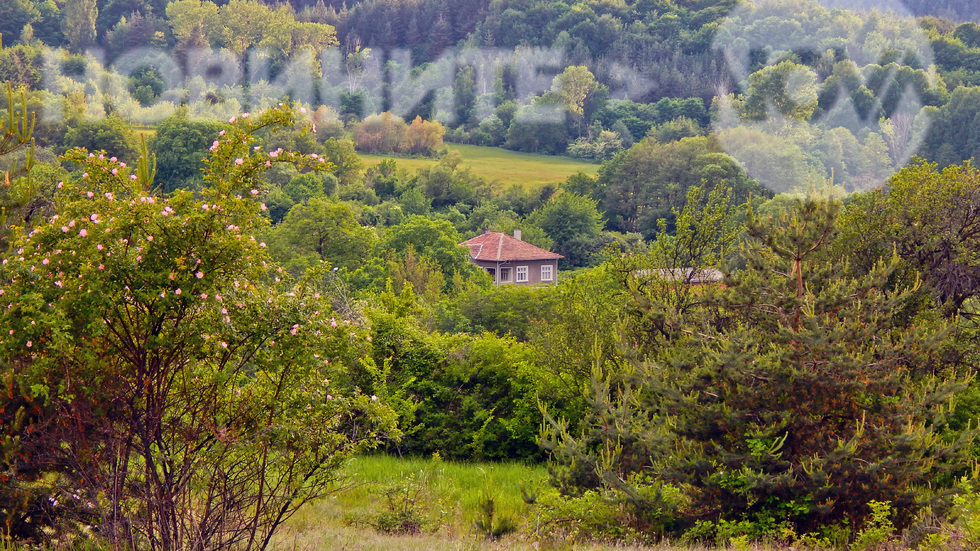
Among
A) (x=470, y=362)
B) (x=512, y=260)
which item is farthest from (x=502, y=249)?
Result: (x=470, y=362)

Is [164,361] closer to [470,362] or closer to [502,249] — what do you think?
[470,362]

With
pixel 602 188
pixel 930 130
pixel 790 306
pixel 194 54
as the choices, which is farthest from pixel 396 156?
pixel 790 306

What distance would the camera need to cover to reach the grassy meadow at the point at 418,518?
9.24 meters

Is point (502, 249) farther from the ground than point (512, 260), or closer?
farther from the ground

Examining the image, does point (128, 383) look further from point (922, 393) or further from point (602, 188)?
point (602, 188)

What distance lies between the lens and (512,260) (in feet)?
237

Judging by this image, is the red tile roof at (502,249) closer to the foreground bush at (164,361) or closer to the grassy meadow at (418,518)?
the grassy meadow at (418,518)

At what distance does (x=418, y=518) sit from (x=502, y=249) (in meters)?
61.4

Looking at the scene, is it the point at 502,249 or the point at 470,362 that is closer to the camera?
the point at 470,362

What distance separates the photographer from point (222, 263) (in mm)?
7059

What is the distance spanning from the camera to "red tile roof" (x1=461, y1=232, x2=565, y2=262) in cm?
7194

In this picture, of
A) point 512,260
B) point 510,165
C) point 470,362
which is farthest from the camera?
point 510,165

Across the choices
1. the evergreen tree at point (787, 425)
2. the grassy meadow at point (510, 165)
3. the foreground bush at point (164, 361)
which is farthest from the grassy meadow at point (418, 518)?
the grassy meadow at point (510, 165)

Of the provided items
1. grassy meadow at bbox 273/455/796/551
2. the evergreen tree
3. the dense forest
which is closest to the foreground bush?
the dense forest
